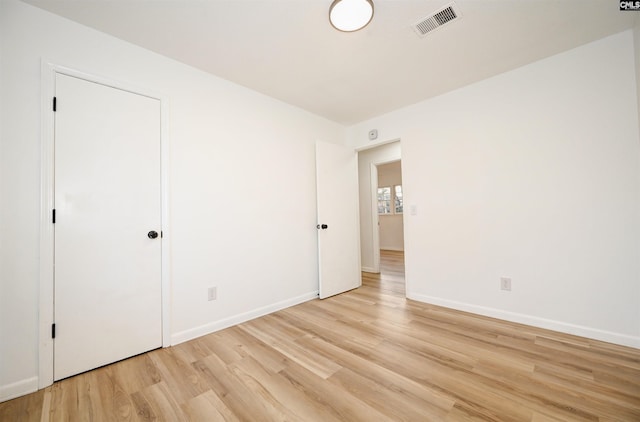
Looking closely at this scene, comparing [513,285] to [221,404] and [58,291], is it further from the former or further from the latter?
[58,291]

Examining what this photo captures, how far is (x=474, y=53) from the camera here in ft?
7.25

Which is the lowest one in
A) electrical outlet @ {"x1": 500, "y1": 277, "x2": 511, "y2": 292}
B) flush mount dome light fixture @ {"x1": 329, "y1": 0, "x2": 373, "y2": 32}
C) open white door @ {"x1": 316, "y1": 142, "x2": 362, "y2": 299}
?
electrical outlet @ {"x1": 500, "y1": 277, "x2": 511, "y2": 292}

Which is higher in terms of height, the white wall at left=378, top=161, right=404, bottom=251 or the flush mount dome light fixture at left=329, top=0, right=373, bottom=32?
the flush mount dome light fixture at left=329, top=0, right=373, bottom=32

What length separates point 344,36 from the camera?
197 centimetres

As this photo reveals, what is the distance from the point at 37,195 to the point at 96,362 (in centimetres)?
125

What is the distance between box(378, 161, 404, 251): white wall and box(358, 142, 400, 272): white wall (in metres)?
2.84

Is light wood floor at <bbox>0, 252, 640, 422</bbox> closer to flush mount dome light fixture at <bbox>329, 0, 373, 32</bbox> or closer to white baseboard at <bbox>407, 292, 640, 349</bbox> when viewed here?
white baseboard at <bbox>407, 292, 640, 349</bbox>

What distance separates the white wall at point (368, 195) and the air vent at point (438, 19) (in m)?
2.81

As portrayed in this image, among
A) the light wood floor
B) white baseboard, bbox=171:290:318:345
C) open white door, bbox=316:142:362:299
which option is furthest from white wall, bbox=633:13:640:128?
white baseboard, bbox=171:290:318:345

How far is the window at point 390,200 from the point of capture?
762 centimetres

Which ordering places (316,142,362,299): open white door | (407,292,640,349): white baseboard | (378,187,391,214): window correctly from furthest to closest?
(378,187,391,214): window → (316,142,362,299): open white door → (407,292,640,349): white baseboard

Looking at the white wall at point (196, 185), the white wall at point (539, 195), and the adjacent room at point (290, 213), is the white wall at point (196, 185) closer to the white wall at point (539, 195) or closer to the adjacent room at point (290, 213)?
the adjacent room at point (290, 213)

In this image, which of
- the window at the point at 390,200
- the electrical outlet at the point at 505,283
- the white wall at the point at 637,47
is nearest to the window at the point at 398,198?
the window at the point at 390,200

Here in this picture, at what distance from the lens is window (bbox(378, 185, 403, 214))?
762 cm
